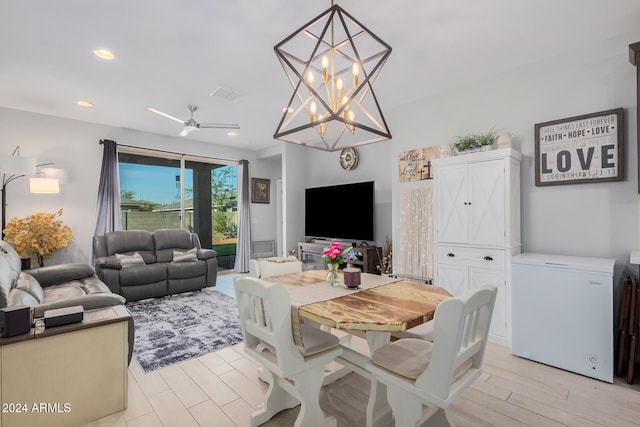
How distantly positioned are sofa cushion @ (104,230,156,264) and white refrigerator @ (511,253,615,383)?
15.9 ft

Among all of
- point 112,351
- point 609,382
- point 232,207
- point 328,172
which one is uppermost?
point 328,172

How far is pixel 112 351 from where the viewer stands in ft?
6.29

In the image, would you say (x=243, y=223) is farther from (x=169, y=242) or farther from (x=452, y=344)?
(x=452, y=344)

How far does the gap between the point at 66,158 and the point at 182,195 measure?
6.09 ft

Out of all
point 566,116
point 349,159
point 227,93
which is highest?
point 227,93

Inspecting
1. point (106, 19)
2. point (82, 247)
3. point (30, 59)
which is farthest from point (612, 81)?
point (82, 247)

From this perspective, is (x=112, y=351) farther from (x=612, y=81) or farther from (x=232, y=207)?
(x=232, y=207)

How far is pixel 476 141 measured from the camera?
307 centimetres

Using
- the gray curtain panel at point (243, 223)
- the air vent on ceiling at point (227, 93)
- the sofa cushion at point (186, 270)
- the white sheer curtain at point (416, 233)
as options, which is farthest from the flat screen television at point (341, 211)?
the air vent on ceiling at point (227, 93)

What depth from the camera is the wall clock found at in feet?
18.1

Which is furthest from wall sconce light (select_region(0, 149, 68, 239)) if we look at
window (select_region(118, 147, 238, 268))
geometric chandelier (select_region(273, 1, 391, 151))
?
geometric chandelier (select_region(273, 1, 391, 151))

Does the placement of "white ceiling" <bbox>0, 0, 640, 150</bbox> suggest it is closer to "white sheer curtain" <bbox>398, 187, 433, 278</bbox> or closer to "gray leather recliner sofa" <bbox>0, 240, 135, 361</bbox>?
"white sheer curtain" <bbox>398, 187, 433, 278</bbox>

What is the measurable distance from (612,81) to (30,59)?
5261 mm

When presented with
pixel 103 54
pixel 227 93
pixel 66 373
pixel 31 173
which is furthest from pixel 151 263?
pixel 66 373
